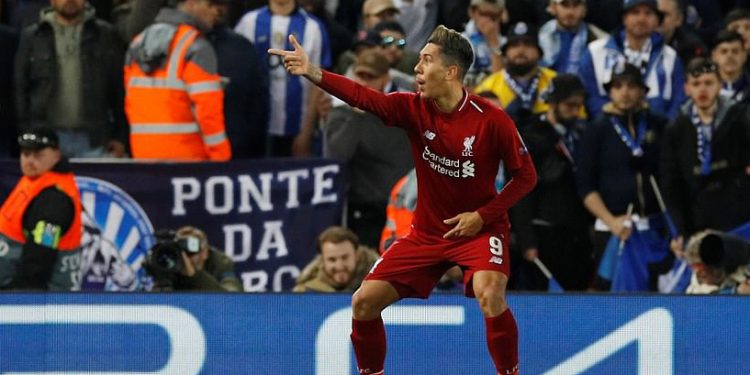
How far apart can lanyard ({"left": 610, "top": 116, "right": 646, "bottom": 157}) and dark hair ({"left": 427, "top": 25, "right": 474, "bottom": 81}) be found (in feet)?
11.3

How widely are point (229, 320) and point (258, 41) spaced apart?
12.1ft

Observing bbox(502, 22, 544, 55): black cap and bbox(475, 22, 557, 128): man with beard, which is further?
bbox(502, 22, 544, 55): black cap

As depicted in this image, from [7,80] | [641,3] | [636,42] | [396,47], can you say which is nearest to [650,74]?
[636,42]

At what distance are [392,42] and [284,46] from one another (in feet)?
2.80

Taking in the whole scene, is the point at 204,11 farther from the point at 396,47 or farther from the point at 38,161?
the point at 38,161

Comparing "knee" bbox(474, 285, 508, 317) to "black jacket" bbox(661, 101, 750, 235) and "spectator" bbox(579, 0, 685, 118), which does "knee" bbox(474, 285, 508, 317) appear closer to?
"black jacket" bbox(661, 101, 750, 235)

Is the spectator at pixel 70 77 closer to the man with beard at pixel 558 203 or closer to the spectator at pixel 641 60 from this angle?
the man with beard at pixel 558 203

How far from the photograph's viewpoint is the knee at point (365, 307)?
9.11 m

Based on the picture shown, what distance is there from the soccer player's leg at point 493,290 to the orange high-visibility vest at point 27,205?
353 cm

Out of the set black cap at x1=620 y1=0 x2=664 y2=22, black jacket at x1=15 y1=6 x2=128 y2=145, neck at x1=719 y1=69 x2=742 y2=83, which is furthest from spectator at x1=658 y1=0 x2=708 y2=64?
black jacket at x1=15 y1=6 x2=128 y2=145

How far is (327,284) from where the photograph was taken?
1139cm

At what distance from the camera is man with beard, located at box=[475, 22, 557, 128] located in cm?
1275

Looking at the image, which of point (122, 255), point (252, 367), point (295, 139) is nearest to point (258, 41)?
point (295, 139)

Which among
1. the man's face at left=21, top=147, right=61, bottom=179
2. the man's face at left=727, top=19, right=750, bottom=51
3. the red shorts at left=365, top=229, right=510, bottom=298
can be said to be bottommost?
the red shorts at left=365, top=229, right=510, bottom=298
